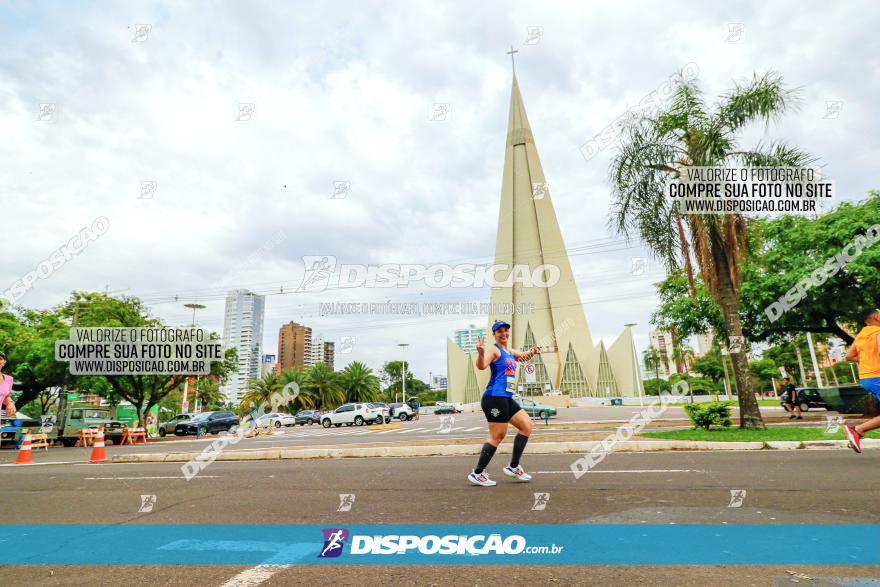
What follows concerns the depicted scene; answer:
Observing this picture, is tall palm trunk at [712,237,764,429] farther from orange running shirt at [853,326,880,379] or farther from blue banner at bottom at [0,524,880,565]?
blue banner at bottom at [0,524,880,565]

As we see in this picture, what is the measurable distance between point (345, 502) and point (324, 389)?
197ft

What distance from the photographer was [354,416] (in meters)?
34.4

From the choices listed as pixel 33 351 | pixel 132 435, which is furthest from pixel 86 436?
pixel 33 351

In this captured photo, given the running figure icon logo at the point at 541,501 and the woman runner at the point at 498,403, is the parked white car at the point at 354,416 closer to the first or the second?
the woman runner at the point at 498,403

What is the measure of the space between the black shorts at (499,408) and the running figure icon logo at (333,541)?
218cm

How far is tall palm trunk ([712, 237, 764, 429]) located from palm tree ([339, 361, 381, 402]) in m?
56.3

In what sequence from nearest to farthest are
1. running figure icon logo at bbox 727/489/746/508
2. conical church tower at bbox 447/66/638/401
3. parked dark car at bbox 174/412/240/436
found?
running figure icon logo at bbox 727/489/746/508 → parked dark car at bbox 174/412/240/436 → conical church tower at bbox 447/66/638/401

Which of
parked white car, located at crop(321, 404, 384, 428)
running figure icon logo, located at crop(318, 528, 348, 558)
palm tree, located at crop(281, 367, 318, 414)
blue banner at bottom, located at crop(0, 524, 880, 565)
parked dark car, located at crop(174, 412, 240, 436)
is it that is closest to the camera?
blue banner at bottom, located at crop(0, 524, 880, 565)

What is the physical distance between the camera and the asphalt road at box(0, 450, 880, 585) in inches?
115

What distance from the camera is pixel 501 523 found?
403 cm

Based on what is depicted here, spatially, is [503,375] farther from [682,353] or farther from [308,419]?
[682,353]

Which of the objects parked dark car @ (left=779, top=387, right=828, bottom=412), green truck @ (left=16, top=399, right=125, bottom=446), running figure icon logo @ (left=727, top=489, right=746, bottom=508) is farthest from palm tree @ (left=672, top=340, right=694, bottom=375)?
green truck @ (left=16, top=399, right=125, bottom=446)

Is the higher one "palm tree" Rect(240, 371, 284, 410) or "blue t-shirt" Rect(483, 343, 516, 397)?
"palm tree" Rect(240, 371, 284, 410)

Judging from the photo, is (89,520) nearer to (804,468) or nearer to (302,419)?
(804,468)
